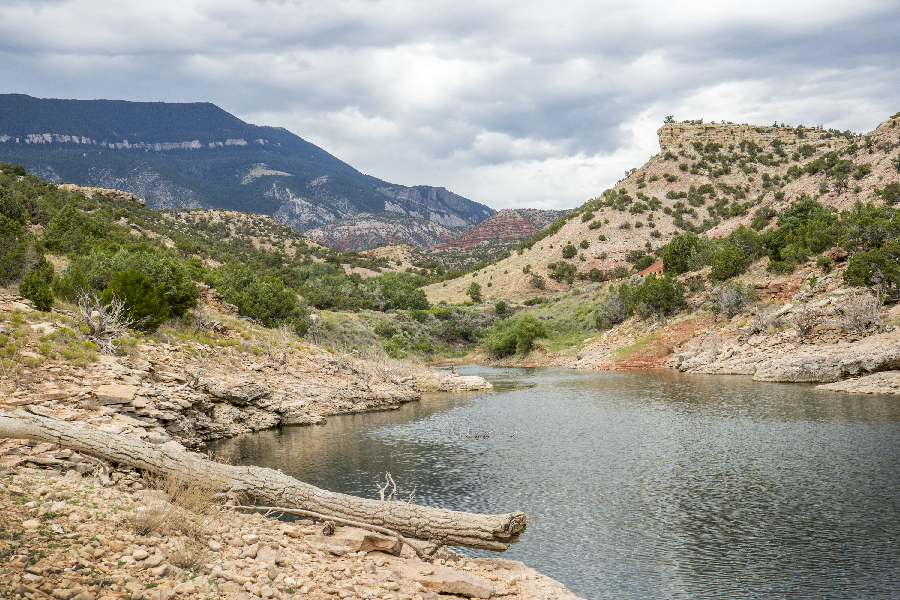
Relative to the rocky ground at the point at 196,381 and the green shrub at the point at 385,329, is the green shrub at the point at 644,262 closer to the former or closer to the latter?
the green shrub at the point at 385,329

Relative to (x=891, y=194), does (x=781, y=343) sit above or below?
below

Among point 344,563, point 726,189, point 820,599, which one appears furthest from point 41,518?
point 726,189

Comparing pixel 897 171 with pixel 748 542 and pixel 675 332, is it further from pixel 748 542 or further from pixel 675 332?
pixel 748 542

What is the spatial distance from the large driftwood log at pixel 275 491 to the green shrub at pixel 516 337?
55486 mm

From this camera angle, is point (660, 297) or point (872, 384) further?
point (660, 297)

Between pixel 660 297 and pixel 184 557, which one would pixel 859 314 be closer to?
pixel 660 297

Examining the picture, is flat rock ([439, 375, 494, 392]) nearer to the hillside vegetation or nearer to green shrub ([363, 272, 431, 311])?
the hillside vegetation

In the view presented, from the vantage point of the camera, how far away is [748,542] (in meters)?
11.6

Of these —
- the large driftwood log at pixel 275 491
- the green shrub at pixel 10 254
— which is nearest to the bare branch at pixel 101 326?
the green shrub at pixel 10 254

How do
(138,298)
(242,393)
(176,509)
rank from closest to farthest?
(176,509) < (242,393) < (138,298)

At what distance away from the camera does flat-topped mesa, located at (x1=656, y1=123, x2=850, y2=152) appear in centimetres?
10012

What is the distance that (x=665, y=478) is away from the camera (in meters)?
16.4

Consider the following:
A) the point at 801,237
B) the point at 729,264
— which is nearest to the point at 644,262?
the point at 729,264

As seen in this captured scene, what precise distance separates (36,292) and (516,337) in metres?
50.8
